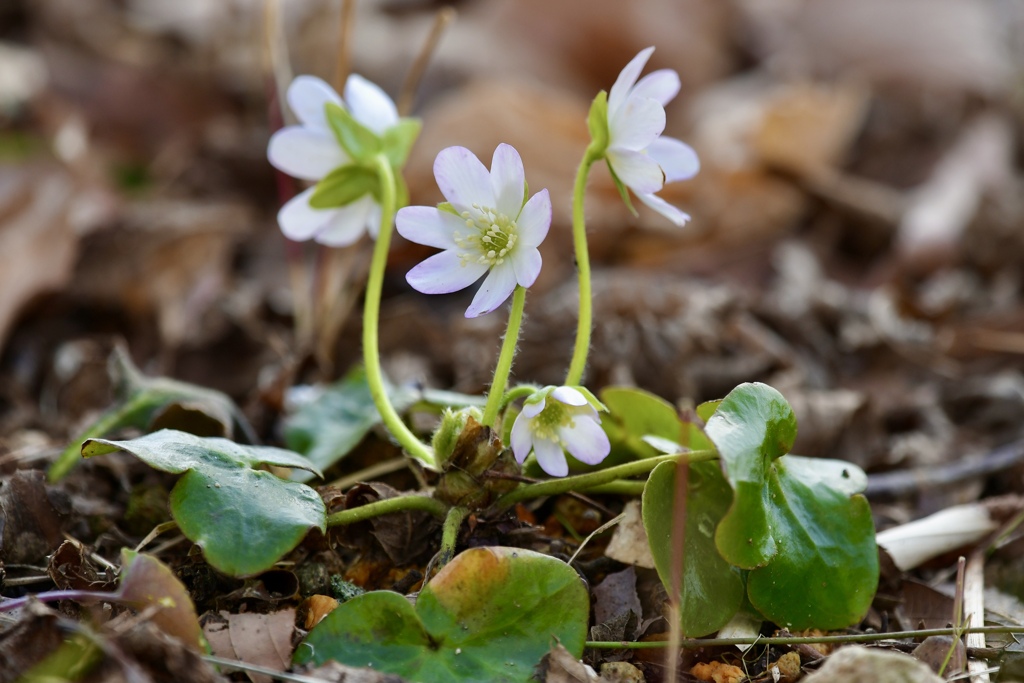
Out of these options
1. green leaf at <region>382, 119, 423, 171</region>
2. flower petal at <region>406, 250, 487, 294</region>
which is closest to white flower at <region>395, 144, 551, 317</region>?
flower petal at <region>406, 250, 487, 294</region>

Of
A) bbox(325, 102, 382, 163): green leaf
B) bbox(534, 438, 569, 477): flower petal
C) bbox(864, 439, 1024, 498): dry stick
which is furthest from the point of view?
bbox(864, 439, 1024, 498): dry stick

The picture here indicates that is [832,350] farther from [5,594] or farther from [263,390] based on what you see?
[5,594]

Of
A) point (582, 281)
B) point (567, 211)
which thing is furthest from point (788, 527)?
point (567, 211)

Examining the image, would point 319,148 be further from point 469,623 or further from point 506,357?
point 469,623

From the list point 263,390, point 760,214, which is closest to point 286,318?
point 263,390

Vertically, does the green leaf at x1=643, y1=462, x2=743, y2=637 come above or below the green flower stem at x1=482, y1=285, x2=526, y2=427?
below

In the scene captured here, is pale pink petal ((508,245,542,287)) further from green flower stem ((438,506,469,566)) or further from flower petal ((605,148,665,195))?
green flower stem ((438,506,469,566))
